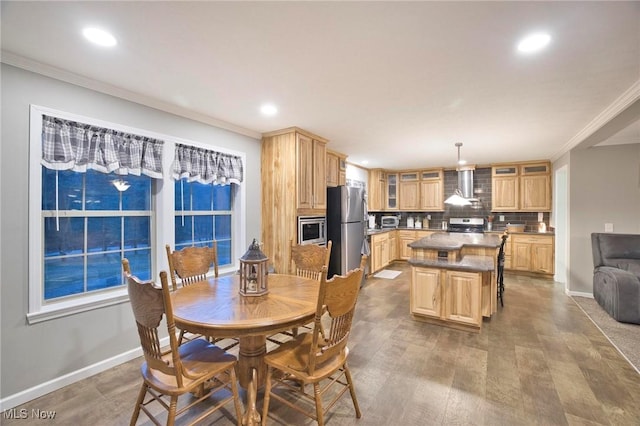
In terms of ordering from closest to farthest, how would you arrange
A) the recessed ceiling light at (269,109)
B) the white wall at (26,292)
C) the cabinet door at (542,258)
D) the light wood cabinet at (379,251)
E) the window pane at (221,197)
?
the white wall at (26,292)
the recessed ceiling light at (269,109)
the window pane at (221,197)
the cabinet door at (542,258)
the light wood cabinet at (379,251)

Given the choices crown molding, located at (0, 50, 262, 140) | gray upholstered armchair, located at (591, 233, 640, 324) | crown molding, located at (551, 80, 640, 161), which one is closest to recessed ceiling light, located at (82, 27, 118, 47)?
crown molding, located at (0, 50, 262, 140)

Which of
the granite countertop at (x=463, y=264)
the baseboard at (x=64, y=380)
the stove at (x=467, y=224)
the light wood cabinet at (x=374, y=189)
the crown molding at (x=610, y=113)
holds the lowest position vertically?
the baseboard at (x=64, y=380)

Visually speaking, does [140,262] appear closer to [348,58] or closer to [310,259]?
[310,259]

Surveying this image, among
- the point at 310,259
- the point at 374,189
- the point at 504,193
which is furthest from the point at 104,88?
the point at 504,193

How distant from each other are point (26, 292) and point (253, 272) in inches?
66.8

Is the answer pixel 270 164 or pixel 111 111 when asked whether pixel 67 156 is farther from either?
pixel 270 164

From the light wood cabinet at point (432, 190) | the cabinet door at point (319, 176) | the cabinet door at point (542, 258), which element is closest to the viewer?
the cabinet door at point (319, 176)

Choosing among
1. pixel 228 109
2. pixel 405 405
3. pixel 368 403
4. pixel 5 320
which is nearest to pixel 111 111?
pixel 228 109

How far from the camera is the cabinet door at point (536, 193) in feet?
19.6

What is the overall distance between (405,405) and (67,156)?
10.4 feet

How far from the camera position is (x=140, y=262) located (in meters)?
2.90

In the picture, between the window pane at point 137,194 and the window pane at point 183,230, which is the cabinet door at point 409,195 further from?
the window pane at point 137,194

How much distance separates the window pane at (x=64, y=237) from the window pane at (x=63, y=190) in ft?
0.37

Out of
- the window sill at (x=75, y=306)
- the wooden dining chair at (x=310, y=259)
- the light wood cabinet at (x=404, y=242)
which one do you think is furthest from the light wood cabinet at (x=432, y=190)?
the window sill at (x=75, y=306)
